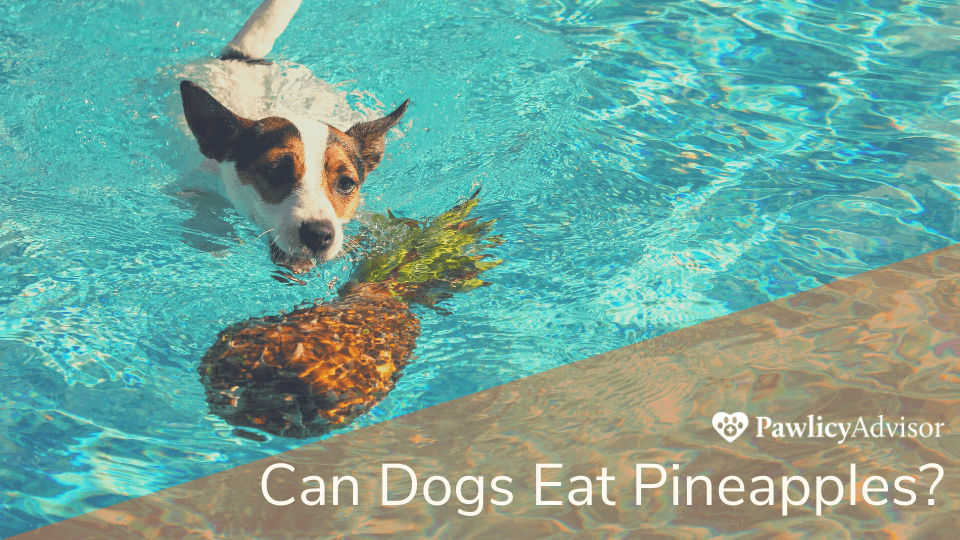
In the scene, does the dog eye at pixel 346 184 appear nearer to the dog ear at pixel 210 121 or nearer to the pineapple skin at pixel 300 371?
the dog ear at pixel 210 121

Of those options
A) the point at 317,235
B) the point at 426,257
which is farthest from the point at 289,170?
the point at 426,257

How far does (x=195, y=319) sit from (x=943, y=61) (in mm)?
5615

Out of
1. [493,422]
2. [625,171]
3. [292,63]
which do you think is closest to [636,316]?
[493,422]

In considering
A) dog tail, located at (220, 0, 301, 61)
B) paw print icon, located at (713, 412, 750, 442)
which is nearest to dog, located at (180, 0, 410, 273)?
dog tail, located at (220, 0, 301, 61)

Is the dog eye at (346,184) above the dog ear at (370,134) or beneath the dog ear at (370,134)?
beneath

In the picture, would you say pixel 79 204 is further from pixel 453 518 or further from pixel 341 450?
pixel 453 518

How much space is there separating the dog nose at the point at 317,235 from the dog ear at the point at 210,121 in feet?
2.75

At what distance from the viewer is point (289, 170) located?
133 inches

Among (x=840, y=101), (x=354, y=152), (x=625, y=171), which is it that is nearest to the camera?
(x=354, y=152)

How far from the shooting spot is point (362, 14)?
623cm

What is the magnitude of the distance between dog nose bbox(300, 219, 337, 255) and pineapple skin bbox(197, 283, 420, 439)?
Answer: 55 centimetres

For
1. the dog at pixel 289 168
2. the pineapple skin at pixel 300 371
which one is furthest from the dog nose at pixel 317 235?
the pineapple skin at pixel 300 371

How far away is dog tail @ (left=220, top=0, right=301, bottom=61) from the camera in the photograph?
493cm
